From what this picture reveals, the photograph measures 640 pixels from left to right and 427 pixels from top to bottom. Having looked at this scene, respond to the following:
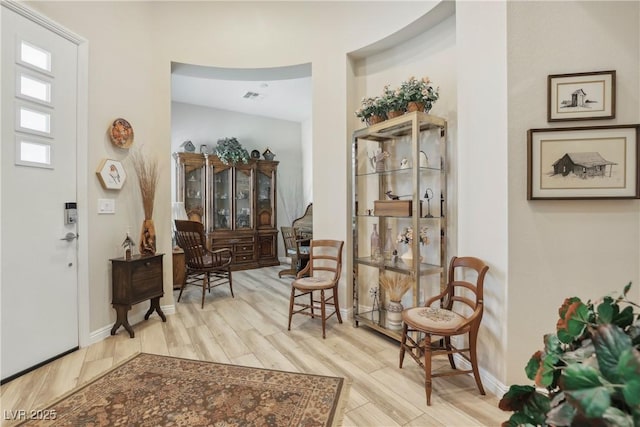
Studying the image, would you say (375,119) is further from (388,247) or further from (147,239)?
(147,239)

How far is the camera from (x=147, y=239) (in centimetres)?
310

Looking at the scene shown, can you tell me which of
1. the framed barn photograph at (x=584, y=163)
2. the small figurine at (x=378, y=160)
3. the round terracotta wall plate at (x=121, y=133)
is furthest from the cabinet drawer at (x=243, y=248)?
the framed barn photograph at (x=584, y=163)

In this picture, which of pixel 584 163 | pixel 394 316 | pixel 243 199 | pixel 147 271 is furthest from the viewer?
pixel 243 199

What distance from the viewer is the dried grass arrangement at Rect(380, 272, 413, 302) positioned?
2785mm

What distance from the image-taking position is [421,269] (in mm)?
2604

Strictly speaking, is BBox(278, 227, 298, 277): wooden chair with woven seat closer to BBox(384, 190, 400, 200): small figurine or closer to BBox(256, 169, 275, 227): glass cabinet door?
BBox(256, 169, 275, 227): glass cabinet door

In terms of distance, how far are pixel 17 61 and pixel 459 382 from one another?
153 inches

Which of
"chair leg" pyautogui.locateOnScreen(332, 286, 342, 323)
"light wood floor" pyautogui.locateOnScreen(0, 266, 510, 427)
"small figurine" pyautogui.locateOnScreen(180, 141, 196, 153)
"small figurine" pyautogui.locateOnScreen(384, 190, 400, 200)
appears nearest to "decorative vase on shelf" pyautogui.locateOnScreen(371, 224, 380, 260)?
"small figurine" pyautogui.locateOnScreen(384, 190, 400, 200)

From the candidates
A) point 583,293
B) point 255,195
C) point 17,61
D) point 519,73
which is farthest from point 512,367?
point 255,195

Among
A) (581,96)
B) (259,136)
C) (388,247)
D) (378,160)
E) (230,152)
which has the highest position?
(259,136)

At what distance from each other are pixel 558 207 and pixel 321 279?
6.74ft

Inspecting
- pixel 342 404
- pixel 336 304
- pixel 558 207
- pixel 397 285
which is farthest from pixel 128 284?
pixel 558 207

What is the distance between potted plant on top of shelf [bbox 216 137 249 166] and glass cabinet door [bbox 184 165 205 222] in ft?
1.48

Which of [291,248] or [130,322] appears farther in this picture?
[291,248]
